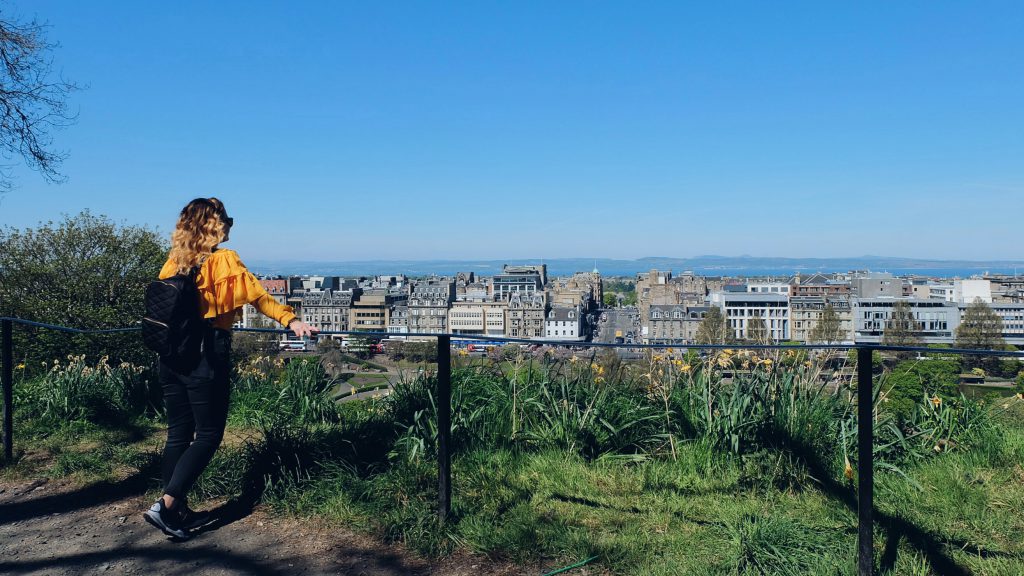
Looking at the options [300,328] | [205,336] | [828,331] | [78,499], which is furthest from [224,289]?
[828,331]

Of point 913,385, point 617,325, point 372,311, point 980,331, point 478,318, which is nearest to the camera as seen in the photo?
point 913,385

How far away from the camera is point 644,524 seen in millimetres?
3242

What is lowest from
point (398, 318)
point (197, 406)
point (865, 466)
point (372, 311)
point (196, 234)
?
point (398, 318)

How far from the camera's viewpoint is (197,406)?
313 cm

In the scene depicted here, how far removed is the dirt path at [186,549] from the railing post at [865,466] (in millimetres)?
1189

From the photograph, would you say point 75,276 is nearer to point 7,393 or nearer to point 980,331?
point 7,393

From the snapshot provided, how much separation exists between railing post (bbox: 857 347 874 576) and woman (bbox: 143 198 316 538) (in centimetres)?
228

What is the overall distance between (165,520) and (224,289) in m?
1.05

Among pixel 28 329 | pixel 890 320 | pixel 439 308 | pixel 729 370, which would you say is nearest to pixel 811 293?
pixel 890 320

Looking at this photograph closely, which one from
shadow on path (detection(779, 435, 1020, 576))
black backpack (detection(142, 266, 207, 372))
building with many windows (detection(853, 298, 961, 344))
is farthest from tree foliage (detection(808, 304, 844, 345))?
black backpack (detection(142, 266, 207, 372))

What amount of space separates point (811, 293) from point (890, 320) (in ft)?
76.3

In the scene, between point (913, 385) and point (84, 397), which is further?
point (84, 397)

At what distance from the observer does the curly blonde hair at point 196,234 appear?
122 inches

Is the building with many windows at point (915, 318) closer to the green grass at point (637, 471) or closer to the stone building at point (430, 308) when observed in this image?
the stone building at point (430, 308)
